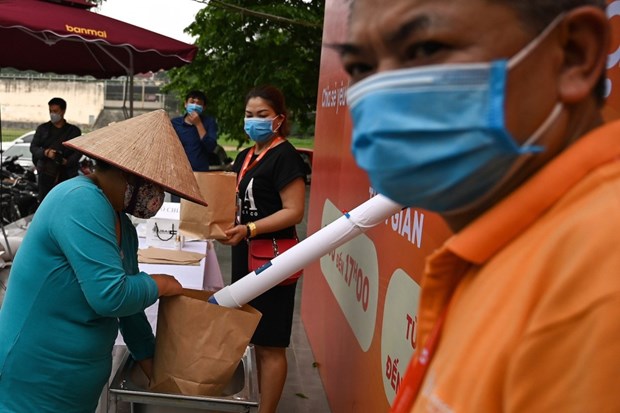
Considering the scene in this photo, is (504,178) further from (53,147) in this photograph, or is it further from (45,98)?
(45,98)

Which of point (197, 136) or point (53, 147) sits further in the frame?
point (53, 147)

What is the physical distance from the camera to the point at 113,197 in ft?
7.57

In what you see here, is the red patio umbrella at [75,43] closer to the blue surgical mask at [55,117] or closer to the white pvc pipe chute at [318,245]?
the blue surgical mask at [55,117]

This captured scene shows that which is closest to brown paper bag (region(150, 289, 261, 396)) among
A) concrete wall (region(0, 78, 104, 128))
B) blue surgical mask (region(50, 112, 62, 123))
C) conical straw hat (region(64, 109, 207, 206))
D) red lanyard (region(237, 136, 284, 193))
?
conical straw hat (region(64, 109, 207, 206))

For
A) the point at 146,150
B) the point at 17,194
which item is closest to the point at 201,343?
the point at 146,150

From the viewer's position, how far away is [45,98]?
3519 centimetres

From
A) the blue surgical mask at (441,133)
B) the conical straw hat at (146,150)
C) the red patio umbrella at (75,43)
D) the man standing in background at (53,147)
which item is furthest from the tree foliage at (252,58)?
the blue surgical mask at (441,133)

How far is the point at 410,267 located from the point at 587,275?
6.38 feet

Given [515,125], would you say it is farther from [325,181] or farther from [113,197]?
[325,181]

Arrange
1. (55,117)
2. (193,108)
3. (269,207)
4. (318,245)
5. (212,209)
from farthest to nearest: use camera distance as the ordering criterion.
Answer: (55,117) → (193,108) → (269,207) → (212,209) → (318,245)

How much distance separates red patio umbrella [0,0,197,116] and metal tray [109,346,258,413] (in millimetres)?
3791

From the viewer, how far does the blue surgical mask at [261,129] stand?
343 cm

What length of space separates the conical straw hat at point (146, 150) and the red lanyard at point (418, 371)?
1.54 m

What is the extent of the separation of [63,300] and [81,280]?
0.14m
